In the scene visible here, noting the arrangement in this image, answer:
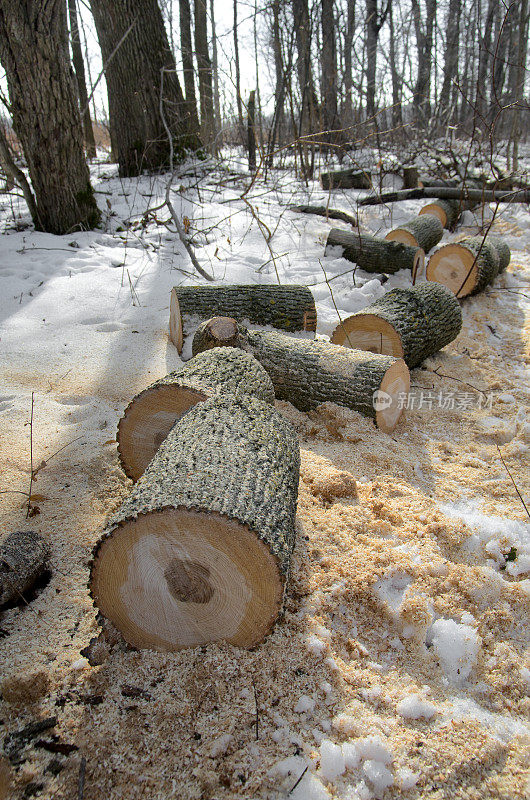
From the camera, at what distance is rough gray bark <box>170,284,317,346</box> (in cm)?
366

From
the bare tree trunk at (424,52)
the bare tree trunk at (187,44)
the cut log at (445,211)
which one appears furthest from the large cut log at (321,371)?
the bare tree trunk at (424,52)

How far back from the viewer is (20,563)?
1.78m

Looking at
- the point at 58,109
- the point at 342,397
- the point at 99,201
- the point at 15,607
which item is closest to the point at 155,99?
the point at 99,201

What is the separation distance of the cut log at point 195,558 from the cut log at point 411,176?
26.7ft

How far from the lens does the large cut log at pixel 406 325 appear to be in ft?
11.3

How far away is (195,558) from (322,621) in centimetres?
56

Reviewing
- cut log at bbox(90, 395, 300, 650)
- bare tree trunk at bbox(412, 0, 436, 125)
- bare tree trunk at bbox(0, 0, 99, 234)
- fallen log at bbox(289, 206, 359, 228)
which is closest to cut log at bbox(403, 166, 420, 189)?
fallen log at bbox(289, 206, 359, 228)

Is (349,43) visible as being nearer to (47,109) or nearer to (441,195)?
(441,195)

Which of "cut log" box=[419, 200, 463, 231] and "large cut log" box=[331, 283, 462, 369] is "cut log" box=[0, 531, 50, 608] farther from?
"cut log" box=[419, 200, 463, 231]

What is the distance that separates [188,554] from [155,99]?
792 centimetres

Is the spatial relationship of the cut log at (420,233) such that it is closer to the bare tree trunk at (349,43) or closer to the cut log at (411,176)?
the cut log at (411,176)

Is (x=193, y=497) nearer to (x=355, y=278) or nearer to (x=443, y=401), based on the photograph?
(x=443, y=401)

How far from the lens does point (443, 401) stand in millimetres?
3340

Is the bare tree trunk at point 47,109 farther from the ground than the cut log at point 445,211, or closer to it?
farther from the ground
